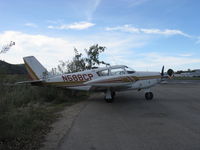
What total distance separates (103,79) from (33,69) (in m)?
6.26

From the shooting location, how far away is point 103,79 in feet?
46.3

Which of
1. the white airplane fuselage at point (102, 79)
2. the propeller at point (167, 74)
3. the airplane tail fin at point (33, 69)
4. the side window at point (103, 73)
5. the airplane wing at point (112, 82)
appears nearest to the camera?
the airplane wing at point (112, 82)

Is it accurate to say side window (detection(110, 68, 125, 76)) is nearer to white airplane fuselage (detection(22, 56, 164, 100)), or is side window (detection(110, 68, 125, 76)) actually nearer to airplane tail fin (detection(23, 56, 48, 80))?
white airplane fuselage (detection(22, 56, 164, 100))

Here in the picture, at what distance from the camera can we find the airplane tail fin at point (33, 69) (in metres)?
17.5

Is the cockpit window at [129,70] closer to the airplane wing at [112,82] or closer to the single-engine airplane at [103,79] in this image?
the single-engine airplane at [103,79]

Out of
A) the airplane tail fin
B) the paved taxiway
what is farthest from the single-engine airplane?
the paved taxiway

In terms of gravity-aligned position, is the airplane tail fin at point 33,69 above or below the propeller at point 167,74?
above

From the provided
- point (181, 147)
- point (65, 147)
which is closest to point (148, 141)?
point (181, 147)

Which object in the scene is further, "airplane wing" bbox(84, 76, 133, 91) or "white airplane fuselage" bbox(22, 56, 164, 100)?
"white airplane fuselage" bbox(22, 56, 164, 100)

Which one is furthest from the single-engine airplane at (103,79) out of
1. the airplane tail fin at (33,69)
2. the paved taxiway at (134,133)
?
the paved taxiway at (134,133)

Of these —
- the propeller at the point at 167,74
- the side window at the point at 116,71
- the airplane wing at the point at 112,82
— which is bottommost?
the airplane wing at the point at 112,82

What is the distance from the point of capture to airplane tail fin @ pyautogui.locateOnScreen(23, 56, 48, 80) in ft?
57.6

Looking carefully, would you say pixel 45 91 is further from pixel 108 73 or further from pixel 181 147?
pixel 181 147

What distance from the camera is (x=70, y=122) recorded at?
857 centimetres
